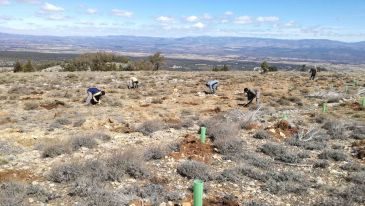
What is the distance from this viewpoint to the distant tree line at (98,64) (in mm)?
51625

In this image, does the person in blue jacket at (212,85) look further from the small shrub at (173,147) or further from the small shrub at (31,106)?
the small shrub at (173,147)

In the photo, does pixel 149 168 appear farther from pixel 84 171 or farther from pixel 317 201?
pixel 317 201

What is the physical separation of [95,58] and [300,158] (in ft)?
178

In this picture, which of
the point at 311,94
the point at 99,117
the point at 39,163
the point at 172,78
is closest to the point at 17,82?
the point at 172,78

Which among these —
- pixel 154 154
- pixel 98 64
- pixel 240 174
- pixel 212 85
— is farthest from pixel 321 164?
pixel 98 64

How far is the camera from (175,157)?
1065 centimetres

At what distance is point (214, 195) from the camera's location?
8336mm

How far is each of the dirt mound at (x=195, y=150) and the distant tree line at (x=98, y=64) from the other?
1614 inches

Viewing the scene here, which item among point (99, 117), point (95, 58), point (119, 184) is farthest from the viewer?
point (95, 58)

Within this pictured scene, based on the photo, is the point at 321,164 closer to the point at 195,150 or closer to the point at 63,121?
the point at 195,150

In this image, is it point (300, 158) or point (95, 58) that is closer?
point (300, 158)

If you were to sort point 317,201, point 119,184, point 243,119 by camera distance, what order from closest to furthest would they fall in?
1. point 317,201
2. point 119,184
3. point 243,119

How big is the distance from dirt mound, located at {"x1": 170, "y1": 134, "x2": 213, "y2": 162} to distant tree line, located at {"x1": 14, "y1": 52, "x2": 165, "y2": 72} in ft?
135

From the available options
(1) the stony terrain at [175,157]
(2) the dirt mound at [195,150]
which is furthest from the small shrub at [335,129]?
(2) the dirt mound at [195,150]
